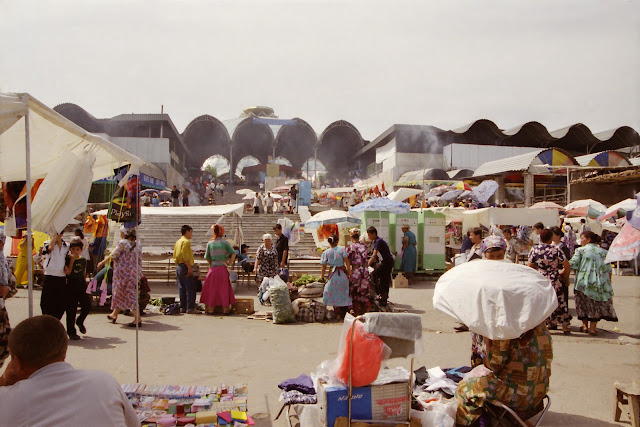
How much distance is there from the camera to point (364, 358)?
2.97m

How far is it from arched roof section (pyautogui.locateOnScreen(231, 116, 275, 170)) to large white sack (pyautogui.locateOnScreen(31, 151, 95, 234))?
108 feet

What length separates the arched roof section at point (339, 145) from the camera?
3625cm

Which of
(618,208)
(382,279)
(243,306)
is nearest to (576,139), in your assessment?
(618,208)

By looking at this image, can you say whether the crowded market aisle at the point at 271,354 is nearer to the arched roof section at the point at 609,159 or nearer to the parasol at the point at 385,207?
the parasol at the point at 385,207

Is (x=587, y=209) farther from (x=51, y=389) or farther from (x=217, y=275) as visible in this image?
(x=51, y=389)

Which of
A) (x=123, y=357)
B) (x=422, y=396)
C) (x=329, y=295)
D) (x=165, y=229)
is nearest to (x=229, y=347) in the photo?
(x=123, y=357)

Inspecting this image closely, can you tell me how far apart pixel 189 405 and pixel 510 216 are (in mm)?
12600

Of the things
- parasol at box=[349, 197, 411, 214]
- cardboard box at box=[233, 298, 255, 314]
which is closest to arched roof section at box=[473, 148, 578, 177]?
parasol at box=[349, 197, 411, 214]

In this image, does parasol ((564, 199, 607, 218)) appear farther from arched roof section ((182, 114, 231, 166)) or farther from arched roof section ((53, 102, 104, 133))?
→ arched roof section ((182, 114, 231, 166))

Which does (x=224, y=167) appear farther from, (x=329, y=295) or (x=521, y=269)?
(x=521, y=269)

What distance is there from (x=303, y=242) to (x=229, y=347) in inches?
417

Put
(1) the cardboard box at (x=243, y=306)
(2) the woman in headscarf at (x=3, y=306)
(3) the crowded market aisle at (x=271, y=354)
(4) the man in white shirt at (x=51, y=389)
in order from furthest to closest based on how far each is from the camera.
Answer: (1) the cardboard box at (x=243, y=306) → (3) the crowded market aisle at (x=271, y=354) → (2) the woman in headscarf at (x=3, y=306) → (4) the man in white shirt at (x=51, y=389)

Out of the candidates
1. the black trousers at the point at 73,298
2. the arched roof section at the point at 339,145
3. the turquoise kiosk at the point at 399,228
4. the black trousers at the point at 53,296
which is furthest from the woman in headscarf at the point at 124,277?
the arched roof section at the point at 339,145

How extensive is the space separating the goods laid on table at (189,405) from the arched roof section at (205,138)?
108 ft
